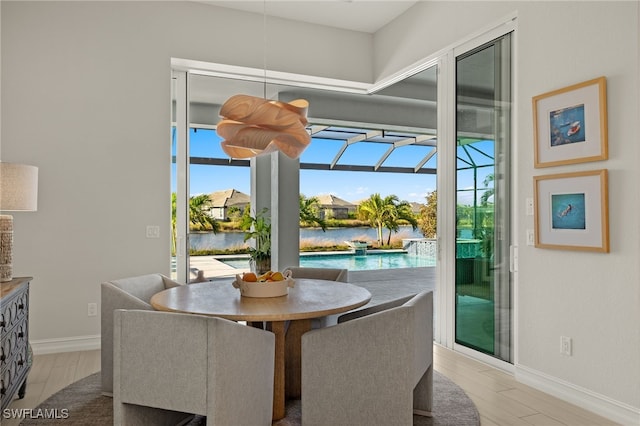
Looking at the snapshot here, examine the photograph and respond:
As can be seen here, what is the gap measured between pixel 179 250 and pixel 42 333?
1.30 metres

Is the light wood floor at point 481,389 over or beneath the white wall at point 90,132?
beneath

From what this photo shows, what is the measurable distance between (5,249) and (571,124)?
3575 millimetres

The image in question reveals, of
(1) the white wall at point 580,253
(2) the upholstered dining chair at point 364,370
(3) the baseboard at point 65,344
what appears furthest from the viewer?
(3) the baseboard at point 65,344

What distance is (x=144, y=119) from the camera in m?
4.16

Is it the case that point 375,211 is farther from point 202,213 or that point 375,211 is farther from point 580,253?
point 580,253

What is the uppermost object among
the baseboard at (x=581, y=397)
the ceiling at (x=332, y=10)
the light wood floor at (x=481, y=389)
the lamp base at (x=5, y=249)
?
the ceiling at (x=332, y=10)

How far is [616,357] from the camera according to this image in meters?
2.58

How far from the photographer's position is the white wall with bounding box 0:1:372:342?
150 inches

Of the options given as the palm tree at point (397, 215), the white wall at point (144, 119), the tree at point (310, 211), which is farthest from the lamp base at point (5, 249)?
the palm tree at point (397, 215)

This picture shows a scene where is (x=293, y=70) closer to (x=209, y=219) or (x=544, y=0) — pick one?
(x=209, y=219)

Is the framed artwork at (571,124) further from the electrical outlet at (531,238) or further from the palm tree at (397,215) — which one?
the palm tree at (397,215)

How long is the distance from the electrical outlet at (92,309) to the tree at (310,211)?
389cm

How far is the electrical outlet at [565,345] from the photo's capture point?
2844 mm

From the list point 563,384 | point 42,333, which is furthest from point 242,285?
point 42,333
